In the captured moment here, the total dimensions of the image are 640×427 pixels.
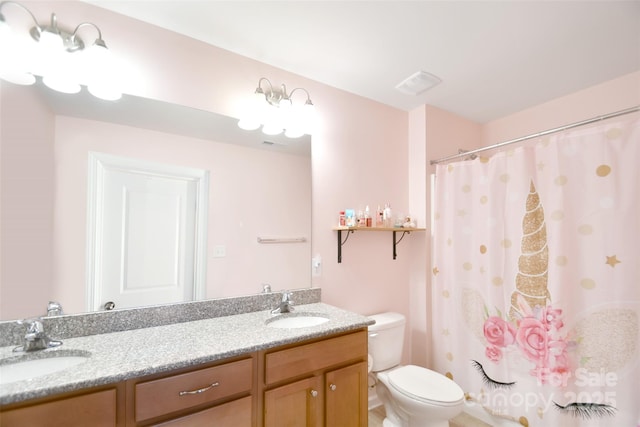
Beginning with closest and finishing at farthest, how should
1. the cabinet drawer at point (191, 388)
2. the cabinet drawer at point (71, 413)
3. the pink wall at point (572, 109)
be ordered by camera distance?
1. the cabinet drawer at point (71, 413)
2. the cabinet drawer at point (191, 388)
3. the pink wall at point (572, 109)

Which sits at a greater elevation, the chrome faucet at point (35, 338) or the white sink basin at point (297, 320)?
the chrome faucet at point (35, 338)

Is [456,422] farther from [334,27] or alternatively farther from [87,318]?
[334,27]

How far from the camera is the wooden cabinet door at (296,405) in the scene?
1198 millimetres

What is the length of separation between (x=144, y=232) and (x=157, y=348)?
584mm

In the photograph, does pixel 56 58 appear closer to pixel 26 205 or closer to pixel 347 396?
pixel 26 205

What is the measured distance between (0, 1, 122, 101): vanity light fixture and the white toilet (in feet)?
6.82

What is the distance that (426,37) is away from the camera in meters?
1.55

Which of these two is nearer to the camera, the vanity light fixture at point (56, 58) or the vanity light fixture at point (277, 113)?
the vanity light fixture at point (56, 58)

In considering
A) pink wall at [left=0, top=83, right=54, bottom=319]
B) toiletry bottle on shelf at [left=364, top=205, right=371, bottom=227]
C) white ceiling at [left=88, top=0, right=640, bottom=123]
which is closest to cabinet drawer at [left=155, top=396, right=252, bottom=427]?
pink wall at [left=0, top=83, right=54, bottom=319]

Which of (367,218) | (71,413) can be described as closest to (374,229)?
(367,218)

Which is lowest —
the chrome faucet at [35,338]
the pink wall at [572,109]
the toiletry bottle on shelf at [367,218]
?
the chrome faucet at [35,338]

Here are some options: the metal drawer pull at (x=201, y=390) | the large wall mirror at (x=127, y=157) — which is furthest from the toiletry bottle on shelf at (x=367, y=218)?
the metal drawer pull at (x=201, y=390)

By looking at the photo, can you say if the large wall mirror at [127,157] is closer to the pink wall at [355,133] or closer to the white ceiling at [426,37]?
the pink wall at [355,133]

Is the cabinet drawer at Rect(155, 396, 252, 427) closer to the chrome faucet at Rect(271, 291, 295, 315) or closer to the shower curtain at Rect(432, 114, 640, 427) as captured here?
the chrome faucet at Rect(271, 291, 295, 315)
